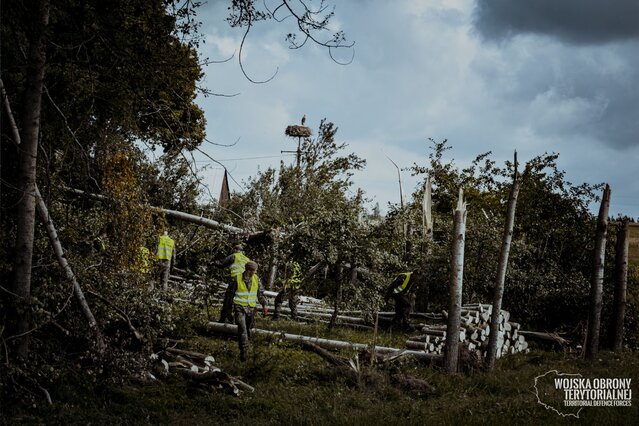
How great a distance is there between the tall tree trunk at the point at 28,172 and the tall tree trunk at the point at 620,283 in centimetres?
1341

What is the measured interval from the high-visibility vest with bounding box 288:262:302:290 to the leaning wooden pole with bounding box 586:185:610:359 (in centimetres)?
697

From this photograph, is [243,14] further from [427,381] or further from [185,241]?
[185,241]

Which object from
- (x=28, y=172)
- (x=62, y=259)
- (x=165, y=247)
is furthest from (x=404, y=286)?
(x=28, y=172)

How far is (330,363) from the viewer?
1062cm

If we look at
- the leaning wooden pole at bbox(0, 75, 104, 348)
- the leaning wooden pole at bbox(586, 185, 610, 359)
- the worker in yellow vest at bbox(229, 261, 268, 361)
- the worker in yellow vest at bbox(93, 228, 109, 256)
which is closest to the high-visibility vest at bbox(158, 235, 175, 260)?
the worker in yellow vest at bbox(229, 261, 268, 361)

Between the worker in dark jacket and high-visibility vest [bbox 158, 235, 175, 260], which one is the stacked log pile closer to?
the worker in dark jacket

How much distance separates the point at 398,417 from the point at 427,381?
230 centimetres

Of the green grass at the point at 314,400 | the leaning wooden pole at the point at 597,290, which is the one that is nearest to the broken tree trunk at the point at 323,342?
the green grass at the point at 314,400

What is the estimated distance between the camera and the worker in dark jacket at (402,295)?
15.4 m

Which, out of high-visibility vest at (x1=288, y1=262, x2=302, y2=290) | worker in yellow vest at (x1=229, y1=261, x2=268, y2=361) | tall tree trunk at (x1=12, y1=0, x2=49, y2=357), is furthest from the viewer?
high-visibility vest at (x1=288, y1=262, x2=302, y2=290)

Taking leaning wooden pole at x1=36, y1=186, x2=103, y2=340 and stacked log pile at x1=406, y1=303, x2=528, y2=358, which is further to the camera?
stacked log pile at x1=406, y1=303, x2=528, y2=358

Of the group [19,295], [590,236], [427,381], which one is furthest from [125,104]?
[590,236]

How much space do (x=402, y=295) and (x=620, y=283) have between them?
560 centimetres

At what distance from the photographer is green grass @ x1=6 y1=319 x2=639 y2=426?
23.4 feet
